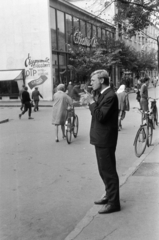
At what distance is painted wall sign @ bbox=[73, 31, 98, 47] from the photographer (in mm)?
34094

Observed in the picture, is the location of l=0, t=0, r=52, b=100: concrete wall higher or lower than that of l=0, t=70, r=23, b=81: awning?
higher

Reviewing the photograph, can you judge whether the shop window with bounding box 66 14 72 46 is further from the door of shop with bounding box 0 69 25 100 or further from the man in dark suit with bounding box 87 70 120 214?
the man in dark suit with bounding box 87 70 120 214

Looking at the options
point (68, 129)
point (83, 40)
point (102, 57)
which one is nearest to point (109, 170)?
point (68, 129)

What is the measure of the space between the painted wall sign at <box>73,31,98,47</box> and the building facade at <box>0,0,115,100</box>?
254 centimetres

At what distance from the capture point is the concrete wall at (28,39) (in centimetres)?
2900

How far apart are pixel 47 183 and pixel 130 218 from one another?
2264 mm

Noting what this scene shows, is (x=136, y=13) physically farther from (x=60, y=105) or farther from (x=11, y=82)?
(x=11, y=82)

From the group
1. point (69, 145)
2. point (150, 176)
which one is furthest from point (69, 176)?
point (69, 145)

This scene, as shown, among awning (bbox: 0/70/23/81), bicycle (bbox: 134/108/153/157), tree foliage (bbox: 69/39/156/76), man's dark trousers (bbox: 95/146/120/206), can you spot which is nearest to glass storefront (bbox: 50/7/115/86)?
tree foliage (bbox: 69/39/156/76)

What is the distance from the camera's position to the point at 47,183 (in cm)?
608

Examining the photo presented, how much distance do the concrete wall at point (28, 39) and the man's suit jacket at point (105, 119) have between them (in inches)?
1006

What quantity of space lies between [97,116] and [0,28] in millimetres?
28010

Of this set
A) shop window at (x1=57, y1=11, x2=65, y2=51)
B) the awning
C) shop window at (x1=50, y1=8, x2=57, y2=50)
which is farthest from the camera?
shop window at (x1=57, y1=11, x2=65, y2=51)

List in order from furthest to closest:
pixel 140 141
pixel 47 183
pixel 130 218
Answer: pixel 140 141, pixel 47 183, pixel 130 218
